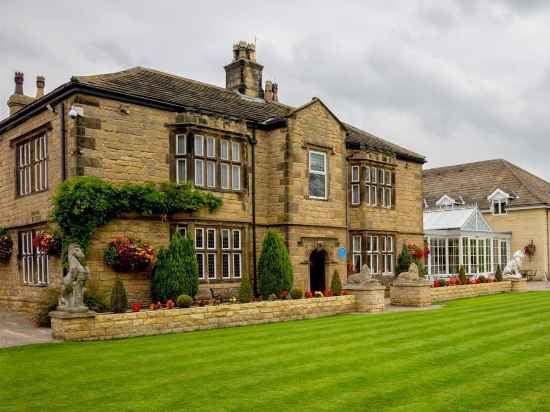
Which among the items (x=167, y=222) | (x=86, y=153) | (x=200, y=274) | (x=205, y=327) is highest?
(x=86, y=153)

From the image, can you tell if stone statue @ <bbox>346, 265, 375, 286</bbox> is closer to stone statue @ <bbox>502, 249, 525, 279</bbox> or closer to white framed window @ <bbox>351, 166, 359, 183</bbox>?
white framed window @ <bbox>351, 166, 359, 183</bbox>

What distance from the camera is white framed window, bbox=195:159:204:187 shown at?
64.7ft

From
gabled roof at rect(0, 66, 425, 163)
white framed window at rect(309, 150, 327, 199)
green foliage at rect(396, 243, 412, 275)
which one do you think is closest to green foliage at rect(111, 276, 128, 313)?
gabled roof at rect(0, 66, 425, 163)

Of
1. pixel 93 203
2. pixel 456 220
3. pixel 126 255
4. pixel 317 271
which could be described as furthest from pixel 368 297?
pixel 456 220

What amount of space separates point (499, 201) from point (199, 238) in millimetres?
31330

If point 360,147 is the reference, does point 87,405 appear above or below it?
below

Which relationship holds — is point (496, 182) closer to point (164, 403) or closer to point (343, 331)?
point (343, 331)

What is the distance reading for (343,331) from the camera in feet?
48.3

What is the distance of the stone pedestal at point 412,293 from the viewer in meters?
22.2

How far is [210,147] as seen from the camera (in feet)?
66.0

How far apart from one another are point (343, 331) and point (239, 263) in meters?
6.96

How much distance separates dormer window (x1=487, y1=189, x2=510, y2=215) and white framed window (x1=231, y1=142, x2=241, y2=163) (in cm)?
2909

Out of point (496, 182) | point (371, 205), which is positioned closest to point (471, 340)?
point (371, 205)

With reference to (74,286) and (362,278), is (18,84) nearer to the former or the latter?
(74,286)
